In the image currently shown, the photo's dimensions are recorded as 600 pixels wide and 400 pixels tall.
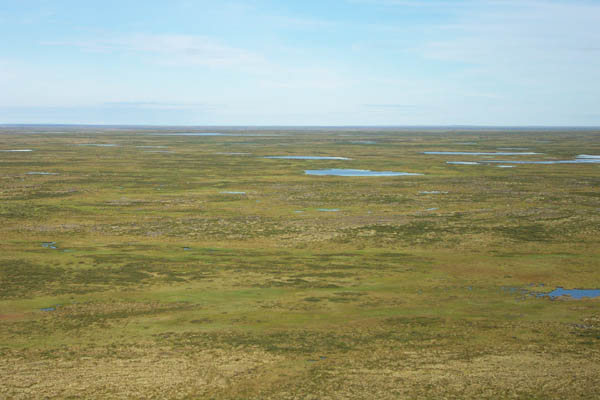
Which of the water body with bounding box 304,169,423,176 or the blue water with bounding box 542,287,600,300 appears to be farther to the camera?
the water body with bounding box 304,169,423,176

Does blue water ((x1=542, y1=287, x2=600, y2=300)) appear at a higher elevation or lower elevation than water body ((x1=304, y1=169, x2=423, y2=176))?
lower

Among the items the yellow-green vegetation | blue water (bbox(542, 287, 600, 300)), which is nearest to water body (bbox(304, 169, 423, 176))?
the yellow-green vegetation

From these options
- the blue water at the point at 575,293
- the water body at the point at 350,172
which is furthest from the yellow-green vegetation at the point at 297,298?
the water body at the point at 350,172

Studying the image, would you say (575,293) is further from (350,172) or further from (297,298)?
(350,172)

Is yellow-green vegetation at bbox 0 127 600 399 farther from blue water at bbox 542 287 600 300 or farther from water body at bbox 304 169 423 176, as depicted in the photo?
water body at bbox 304 169 423 176

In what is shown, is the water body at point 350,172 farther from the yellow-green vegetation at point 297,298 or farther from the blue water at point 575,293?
the blue water at point 575,293

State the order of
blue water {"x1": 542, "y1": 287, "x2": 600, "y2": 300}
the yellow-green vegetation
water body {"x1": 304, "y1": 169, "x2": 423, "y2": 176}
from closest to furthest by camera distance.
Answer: the yellow-green vegetation
blue water {"x1": 542, "y1": 287, "x2": 600, "y2": 300}
water body {"x1": 304, "y1": 169, "x2": 423, "y2": 176}
